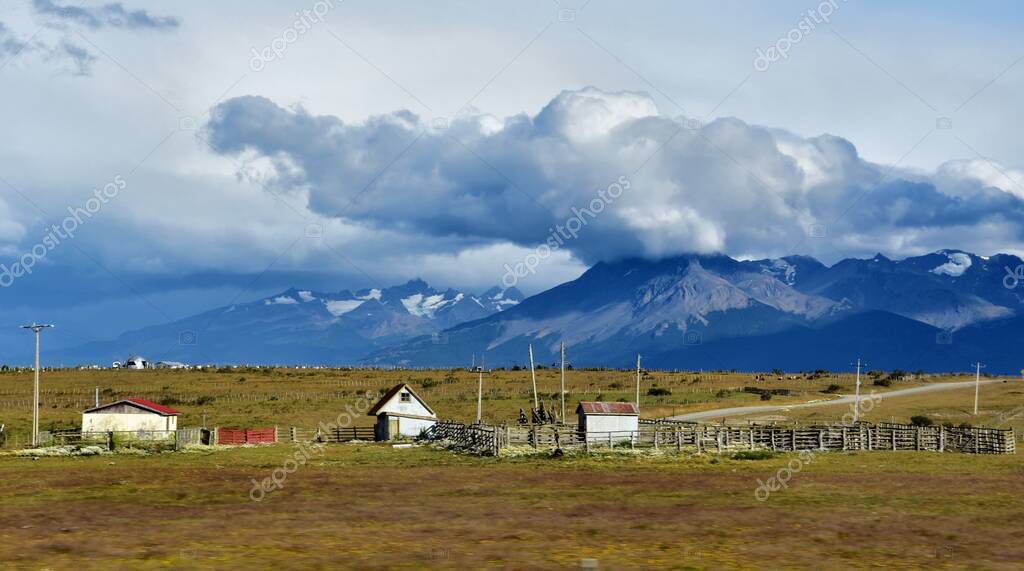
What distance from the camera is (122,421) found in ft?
286

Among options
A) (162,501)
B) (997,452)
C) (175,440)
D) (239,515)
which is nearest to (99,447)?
(175,440)

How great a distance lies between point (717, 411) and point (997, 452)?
42.9 metres

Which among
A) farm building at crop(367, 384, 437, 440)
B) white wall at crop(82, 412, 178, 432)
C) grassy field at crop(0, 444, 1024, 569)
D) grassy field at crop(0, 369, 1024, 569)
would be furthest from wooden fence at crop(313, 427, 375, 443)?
grassy field at crop(0, 444, 1024, 569)

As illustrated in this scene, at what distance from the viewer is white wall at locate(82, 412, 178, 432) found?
86.2 m

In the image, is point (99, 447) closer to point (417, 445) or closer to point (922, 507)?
point (417, 445)

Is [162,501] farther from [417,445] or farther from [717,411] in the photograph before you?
[717,411]

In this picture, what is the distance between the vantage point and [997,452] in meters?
71.6

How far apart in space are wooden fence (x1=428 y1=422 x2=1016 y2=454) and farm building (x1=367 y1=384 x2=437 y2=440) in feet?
57.7

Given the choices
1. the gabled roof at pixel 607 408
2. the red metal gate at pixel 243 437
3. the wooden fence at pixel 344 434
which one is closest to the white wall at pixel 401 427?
the wooden fence at pixel 344 434

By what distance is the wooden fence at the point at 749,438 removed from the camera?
67.8 m

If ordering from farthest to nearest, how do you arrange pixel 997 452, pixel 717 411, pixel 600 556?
pixel 717 411 → pixel 997 452 → pixel 600 556

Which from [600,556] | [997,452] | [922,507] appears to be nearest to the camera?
[600,556]

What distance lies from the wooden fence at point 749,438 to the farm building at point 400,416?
17582mm

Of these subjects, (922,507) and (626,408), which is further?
(626,408)
